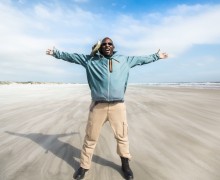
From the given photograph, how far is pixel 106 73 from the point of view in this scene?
4.25 metres

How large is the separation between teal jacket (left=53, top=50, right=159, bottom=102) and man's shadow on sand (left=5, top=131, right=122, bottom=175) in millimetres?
1307

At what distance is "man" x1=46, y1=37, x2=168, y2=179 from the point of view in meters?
4.23

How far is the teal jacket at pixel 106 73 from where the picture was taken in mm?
4219

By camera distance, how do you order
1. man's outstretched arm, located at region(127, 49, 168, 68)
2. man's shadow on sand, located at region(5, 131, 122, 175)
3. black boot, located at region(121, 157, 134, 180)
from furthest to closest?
man's shadow on sand, located at region(5, 131, 122, 175) → man's outstretched arm, located at region(127, 49, 168, 68) → black boot, located at region(121, 157, 134, 180)

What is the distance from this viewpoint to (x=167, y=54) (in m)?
4.93

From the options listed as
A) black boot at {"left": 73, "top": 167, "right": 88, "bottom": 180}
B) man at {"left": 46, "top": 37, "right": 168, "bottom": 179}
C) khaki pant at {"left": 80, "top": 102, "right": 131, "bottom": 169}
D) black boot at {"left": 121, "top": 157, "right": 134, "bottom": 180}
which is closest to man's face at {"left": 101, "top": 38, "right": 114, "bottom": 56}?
man at {"left": 46, "top": 37, "right": 168, "bottom": 179}

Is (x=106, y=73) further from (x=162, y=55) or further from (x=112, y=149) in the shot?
(x=112, y=149)

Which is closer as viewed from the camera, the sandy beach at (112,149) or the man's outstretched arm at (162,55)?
the sandy beach at (112,149)

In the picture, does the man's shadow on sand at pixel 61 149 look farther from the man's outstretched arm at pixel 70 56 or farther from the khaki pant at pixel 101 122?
the man's outstretched arm at pixel 70 56

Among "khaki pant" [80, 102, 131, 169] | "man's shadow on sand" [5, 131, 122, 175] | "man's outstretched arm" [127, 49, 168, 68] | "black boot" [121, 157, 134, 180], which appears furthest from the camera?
"man's shadow on sand" [5, 131, 122, 175]

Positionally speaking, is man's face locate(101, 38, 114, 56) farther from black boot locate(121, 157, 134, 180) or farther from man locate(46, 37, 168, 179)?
black boot locate(121, 157, 134, 180)

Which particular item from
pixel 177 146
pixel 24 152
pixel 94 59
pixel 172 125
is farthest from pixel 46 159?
pixel 172 125

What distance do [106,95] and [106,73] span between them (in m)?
0.35

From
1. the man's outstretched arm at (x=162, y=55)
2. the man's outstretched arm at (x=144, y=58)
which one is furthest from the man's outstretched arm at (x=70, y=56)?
the man's outstretched arm at (x=162, y=55)
